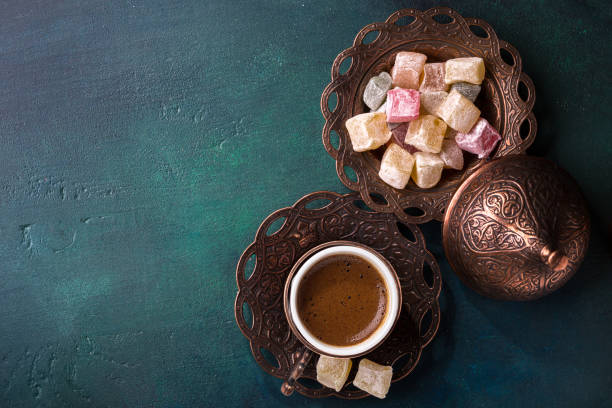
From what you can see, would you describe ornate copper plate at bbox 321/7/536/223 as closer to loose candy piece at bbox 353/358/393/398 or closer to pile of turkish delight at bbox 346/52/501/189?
pile of turkish delight at bbox 346/52/501/189

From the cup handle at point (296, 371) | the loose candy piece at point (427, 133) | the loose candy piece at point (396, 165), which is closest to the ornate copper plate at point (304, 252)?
the cup handle at point (296, 371)

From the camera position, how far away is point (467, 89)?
1.14 m

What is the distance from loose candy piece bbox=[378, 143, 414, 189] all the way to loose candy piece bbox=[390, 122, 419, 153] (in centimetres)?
2

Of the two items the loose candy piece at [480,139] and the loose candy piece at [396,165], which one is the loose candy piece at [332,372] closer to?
the loose candy piece at [396,165]

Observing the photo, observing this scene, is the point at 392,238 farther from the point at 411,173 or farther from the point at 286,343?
the point at 286,343

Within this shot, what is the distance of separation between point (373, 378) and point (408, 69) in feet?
2.98

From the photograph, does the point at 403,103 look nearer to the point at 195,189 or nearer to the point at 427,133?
the point at 427,133

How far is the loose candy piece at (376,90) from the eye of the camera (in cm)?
113

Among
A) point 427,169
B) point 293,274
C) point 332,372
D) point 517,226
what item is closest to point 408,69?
point 427,169

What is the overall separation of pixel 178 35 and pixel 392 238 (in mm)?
945

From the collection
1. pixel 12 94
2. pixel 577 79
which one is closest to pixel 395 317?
pixel 577 79

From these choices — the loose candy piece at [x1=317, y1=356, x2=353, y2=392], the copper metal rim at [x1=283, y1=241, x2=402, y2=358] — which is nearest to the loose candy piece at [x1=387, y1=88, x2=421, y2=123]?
the copper metal rim at [x1=283, y1=241, x2=402, y2=358]

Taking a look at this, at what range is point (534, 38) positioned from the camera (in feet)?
4.23

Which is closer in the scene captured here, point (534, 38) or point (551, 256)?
point (551, 256)
